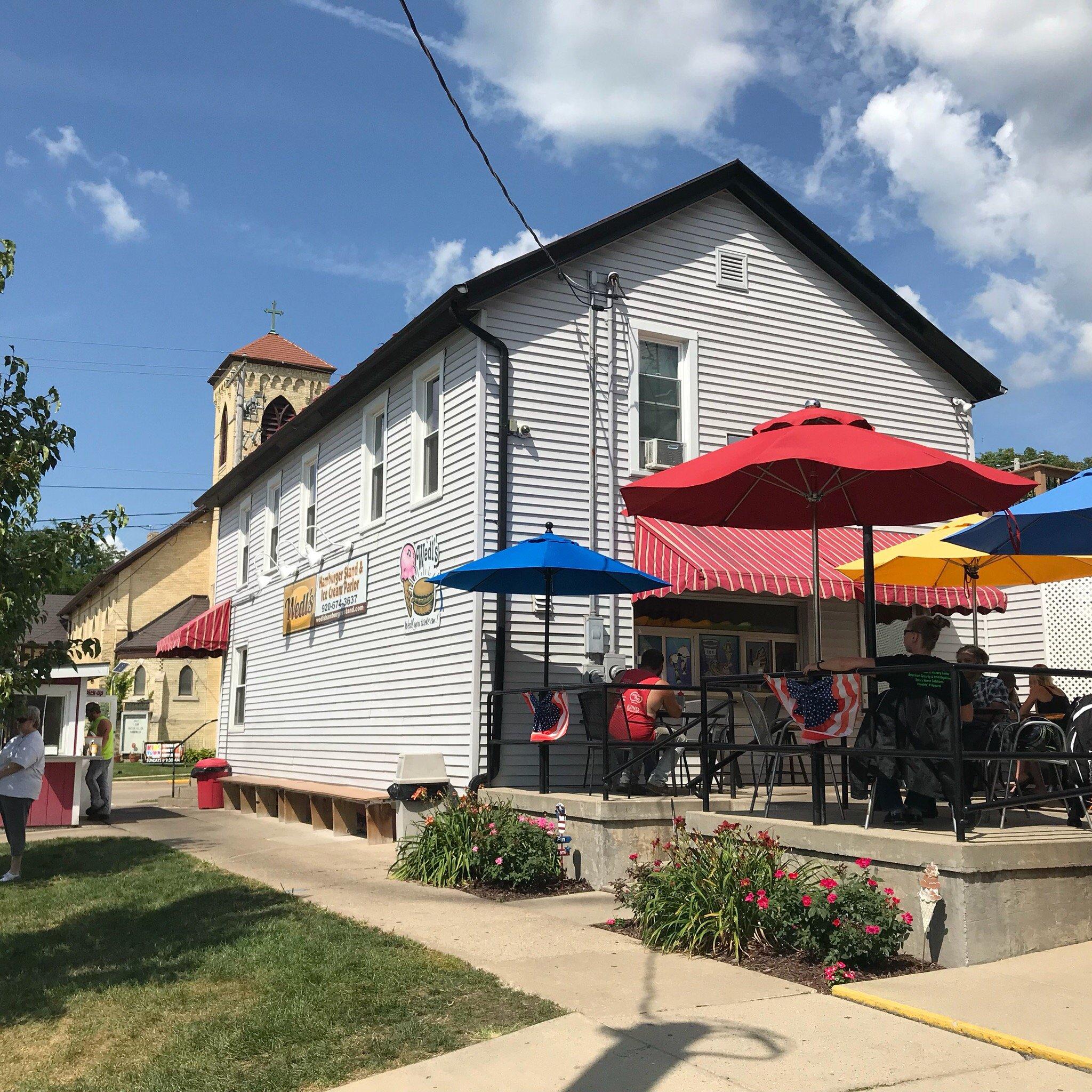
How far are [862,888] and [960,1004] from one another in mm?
1055

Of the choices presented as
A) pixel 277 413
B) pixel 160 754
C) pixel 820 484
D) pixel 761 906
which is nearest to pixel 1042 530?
pixel 820 484

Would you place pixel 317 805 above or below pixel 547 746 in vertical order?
below

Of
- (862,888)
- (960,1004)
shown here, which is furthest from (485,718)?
(960,1004)

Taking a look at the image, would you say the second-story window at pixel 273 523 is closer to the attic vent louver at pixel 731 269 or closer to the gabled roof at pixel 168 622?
the attic vent louver at pixel 731 269

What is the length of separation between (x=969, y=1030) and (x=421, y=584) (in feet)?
31.3

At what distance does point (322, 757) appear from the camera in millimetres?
17109

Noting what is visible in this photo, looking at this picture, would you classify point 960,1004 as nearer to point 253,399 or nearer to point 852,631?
point 852,631

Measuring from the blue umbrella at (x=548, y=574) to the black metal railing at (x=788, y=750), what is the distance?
0.93m

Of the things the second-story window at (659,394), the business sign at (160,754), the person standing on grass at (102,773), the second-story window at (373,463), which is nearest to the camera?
the second-story window at (659,394)

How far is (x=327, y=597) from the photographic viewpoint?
17.3 meters

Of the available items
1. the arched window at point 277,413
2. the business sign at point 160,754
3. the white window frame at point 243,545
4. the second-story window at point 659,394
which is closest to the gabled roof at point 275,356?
the arched window at point 277,413

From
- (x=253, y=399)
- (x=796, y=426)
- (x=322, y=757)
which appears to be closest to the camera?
(x=796, y=426)

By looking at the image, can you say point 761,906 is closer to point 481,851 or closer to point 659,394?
point 481,851

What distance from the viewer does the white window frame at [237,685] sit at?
21641 millimetres
